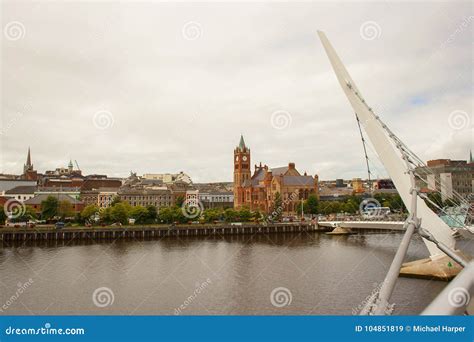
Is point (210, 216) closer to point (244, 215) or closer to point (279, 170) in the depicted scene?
point (244, 215)

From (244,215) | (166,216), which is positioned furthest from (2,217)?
(244,215)

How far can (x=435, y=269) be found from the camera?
1617 cm

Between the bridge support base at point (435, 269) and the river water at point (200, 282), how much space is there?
545mm

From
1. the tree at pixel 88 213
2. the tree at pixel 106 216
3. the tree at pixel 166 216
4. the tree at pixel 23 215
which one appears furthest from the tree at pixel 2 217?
the tree at pixel 166 216

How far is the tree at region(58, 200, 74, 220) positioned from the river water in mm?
18662

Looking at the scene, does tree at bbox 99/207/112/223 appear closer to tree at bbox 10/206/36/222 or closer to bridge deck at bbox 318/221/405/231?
tree at bbox 10/206/36/222

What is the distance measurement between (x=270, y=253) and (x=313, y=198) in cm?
2939

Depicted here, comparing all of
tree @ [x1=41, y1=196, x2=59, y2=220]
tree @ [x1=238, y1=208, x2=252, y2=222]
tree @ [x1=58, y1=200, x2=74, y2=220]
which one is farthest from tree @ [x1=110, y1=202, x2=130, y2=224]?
tree @ [x1=238, y1=208, x2=252, y2=222]

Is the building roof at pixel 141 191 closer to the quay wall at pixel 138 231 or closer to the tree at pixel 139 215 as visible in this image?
the tree at pixel 139 215

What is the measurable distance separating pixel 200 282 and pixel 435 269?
958 centimetres

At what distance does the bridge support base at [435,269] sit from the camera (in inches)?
623

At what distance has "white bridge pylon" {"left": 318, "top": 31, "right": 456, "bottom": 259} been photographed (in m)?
15.4

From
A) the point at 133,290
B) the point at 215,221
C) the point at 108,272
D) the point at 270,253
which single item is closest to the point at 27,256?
the point at 108,272

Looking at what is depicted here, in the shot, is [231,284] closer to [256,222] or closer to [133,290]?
[133,290]
